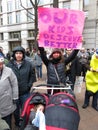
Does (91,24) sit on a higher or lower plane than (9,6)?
lower

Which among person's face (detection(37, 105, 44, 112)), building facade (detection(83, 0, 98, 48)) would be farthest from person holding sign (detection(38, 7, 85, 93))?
building facade (detection(83, 0, 98, 48))

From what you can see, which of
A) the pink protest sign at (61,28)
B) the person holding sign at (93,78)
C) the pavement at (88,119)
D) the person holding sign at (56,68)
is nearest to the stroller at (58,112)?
the person holding sign at (56,68)

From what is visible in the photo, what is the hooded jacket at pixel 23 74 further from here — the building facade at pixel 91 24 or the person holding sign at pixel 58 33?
the building facade at pixel 91 24

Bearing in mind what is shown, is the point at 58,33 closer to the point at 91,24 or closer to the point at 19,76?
the point at 19,76

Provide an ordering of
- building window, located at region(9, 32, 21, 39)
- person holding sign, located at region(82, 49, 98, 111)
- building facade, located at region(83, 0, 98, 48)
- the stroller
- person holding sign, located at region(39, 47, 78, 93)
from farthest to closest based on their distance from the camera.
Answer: building window, located at region(9, 32, 21, 39), building facade, located at region(83, 0, 98, 48), person holding sign, located at region(82, 49, 98, 111), person holding sign, located at region(39, 47, 78, 93), the stroller

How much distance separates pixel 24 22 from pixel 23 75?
32025mm

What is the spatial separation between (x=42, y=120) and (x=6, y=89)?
3.84 feet

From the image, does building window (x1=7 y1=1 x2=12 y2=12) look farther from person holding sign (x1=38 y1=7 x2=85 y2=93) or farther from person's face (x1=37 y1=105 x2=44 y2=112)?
person's face (x1=37 y1=105 x2=44 y2=112)

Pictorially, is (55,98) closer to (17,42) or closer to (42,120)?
(42,120)

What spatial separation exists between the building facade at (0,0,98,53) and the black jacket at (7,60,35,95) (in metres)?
25.9

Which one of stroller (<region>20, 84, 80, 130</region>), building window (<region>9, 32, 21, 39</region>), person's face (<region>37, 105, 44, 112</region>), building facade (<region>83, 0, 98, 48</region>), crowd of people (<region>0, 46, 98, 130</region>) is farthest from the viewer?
building window (<region>9, 32, 21, 39</region>)

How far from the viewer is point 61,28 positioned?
5.22 m

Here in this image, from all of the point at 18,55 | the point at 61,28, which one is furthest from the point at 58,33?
the point at 18,55

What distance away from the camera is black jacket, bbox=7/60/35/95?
4.64 m
